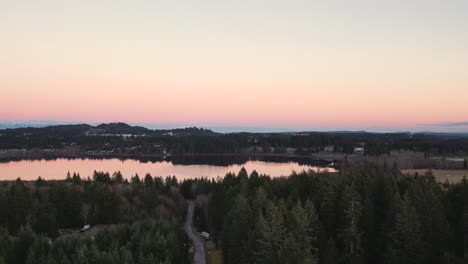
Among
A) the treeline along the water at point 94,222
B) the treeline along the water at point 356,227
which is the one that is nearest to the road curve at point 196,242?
the treeline along the water at point 94,222

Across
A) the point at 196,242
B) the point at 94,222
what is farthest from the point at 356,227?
the point at 94,222

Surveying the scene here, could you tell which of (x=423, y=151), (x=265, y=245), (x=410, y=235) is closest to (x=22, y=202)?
(x=265, y=245)

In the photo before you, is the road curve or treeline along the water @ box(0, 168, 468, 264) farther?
the road curve

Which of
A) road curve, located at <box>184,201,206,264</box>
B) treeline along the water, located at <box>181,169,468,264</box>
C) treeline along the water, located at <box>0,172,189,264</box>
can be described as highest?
treeline along the water, located at <box>181,169,468,264</box>

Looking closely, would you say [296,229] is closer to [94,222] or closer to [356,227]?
[356,227]

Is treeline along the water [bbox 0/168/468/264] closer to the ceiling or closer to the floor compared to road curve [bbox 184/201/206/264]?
closer to the ceiling

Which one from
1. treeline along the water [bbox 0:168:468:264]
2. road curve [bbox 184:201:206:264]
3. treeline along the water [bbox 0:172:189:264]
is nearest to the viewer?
treeline along the water [bbox 0:168:468:264]

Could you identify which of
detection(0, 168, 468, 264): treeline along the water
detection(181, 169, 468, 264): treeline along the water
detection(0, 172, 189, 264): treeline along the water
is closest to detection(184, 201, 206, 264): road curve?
detection(0, 172, 189, 264): treeline along the water

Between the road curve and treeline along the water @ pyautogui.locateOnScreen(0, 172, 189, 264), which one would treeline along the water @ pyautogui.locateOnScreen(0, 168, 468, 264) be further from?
the road curve
